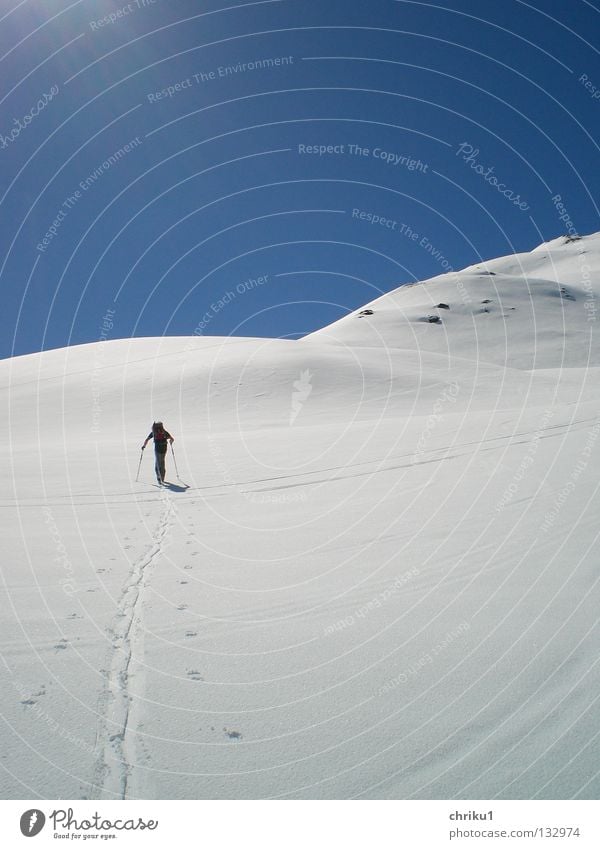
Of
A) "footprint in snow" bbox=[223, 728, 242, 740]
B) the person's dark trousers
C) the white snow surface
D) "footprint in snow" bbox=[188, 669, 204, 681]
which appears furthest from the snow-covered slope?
"footprint in snow" bbox=[223, 728, 242, 740]

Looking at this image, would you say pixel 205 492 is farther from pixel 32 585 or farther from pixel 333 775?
pixel 333 775

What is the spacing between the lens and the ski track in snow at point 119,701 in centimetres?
359

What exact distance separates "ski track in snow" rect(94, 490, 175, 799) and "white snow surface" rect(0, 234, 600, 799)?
0.02 meters

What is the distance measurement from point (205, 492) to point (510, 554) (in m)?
9.51

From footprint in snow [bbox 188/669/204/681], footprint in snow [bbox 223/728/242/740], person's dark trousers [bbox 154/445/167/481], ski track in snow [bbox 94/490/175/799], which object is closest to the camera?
ski track in snow [bbox 94/490/175/799]

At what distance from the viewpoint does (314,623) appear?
570 centimetres

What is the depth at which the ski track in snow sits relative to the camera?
11.8 ft

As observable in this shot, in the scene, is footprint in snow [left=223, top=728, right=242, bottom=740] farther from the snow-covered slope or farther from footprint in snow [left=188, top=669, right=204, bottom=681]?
the snow-covered slope

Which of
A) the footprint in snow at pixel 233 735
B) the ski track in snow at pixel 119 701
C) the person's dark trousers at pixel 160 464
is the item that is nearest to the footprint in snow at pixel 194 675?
the ski track in snow at pixel 119 701

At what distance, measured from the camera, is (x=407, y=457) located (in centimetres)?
1569

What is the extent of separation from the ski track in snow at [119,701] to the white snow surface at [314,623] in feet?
0.06

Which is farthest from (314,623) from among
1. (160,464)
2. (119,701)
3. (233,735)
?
(160,464)

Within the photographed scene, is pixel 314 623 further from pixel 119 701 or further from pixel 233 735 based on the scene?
pixel 119 701

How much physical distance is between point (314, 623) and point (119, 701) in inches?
90.4
